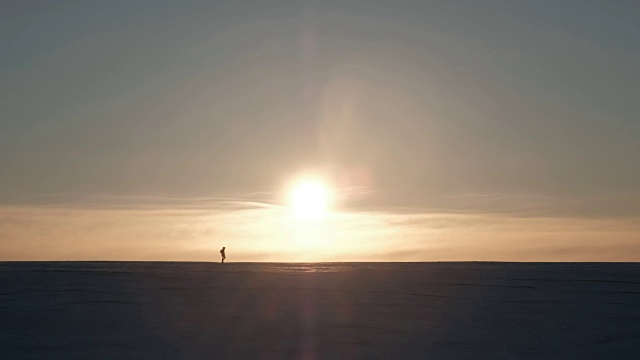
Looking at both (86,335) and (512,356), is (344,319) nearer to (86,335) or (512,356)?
(512,356)

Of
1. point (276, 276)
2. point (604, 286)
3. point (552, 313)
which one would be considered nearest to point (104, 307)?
point (276, 276)

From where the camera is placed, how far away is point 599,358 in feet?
22.2

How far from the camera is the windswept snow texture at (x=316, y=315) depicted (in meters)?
6.95

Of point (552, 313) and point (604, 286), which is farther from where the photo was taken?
point (604, 286)

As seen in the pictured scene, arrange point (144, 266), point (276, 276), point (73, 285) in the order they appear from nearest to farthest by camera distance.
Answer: point (73, 285) → point (276, 276) → point (144, 266)

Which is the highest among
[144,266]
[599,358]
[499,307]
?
[144,266]

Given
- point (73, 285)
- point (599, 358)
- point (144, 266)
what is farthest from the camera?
point (144, 266)

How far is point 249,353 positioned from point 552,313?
12.5ft

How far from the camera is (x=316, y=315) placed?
323 inches

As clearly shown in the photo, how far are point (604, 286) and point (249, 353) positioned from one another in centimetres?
570

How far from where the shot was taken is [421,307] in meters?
8.57

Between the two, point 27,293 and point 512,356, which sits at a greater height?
point 27,293

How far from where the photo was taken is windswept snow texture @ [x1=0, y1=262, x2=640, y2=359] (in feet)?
22.8

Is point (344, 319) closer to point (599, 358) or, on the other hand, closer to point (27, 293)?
point (599, 358)
